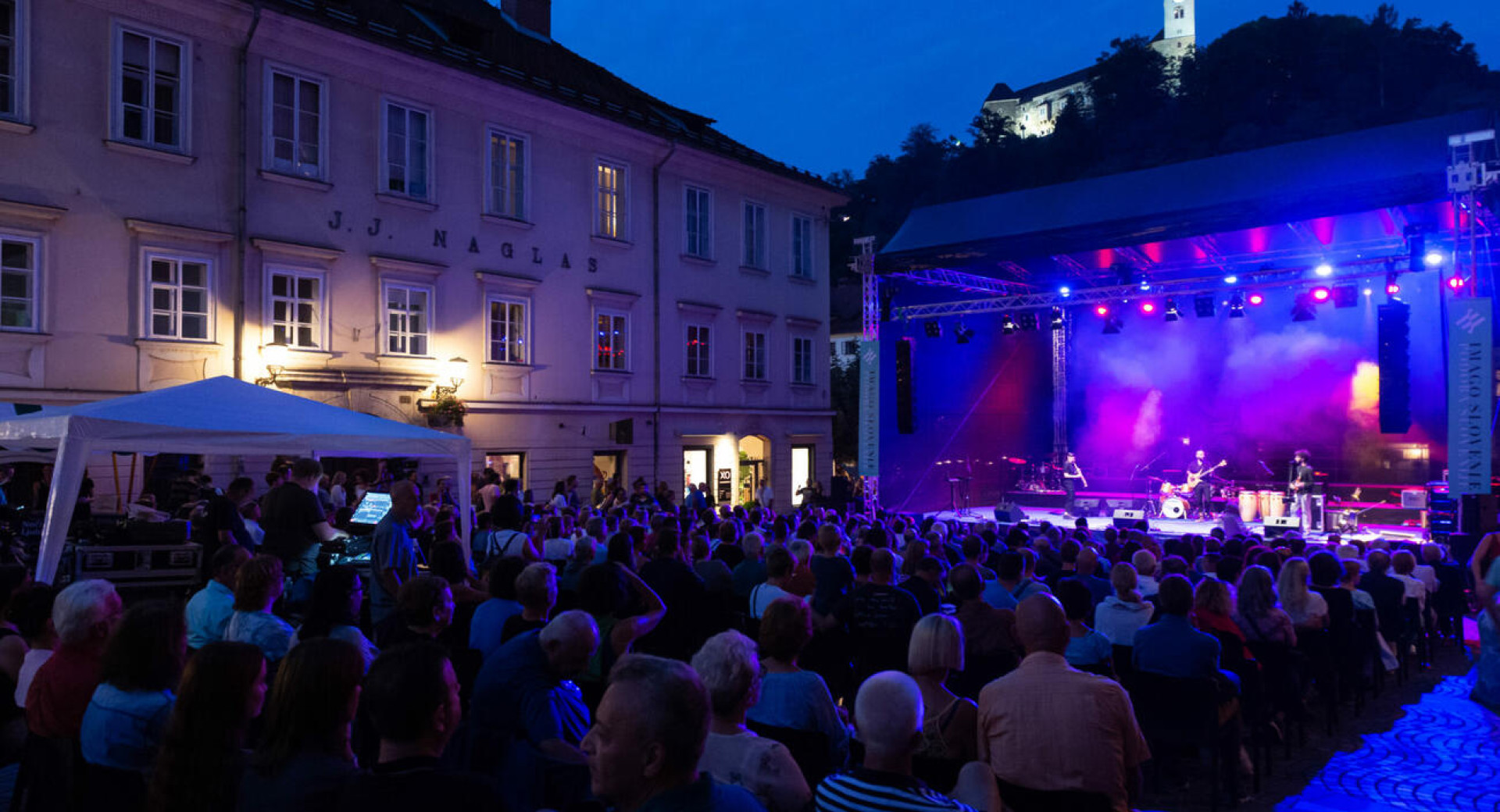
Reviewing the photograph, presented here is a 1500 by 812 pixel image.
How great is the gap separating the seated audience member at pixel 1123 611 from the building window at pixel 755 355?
1818 centimetres

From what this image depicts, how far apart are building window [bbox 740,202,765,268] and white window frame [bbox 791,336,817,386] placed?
8.21 feet

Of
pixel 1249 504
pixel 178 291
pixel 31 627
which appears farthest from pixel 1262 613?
pixel 1249 504

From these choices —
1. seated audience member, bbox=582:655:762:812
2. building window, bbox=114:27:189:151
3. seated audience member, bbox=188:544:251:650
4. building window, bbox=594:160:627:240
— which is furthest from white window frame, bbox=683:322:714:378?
seated audience member, bbox=582:655:762:812

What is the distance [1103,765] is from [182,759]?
3076mm

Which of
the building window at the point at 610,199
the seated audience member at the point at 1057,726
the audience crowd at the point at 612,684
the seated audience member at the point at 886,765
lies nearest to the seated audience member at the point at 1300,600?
the audience crowd at the point at 612,684

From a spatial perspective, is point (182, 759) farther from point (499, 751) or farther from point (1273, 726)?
point (1273, 726)

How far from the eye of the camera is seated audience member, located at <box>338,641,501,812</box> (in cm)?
234

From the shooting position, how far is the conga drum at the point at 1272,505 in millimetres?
21375

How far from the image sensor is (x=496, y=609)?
5066 millimetres

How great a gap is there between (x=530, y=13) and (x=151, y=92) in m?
11.2

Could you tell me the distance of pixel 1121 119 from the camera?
173ft

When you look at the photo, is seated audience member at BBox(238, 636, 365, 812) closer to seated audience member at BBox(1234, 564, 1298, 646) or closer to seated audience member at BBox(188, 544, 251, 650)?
seated audience member at BBox(188, 544, 251, 650)

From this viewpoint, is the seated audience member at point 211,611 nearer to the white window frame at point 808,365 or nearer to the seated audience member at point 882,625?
the seated audience member at point 882,625

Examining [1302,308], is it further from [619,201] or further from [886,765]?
[886,765]
